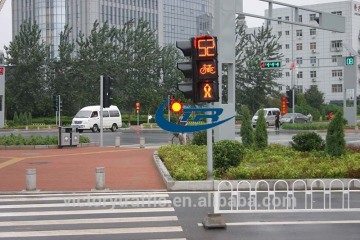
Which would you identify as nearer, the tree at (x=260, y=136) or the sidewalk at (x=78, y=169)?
the sidewalk at (x=78, y=169)

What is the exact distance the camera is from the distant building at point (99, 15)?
354 feet

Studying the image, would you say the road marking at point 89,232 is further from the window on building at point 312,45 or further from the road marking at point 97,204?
the window on building at point 312,45

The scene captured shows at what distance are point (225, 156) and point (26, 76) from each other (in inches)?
2077

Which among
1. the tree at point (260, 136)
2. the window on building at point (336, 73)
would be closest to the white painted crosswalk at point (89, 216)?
the tree at point (260, 136)

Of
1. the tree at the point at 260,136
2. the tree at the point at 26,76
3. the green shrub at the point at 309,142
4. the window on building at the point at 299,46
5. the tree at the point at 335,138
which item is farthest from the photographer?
the window on building at the point at 299,46

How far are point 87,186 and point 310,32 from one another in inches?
3336

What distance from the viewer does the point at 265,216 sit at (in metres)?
11.0

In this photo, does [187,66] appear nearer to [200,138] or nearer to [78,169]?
[78,169]

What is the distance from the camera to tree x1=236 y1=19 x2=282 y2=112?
232 ft

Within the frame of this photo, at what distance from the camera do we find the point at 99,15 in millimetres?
107812

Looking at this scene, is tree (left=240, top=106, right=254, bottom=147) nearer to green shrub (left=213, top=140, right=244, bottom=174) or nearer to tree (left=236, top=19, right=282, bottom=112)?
green shrub (left=213, top=140, right=244, bottom=174)

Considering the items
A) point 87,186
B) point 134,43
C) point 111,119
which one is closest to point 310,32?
point 134,43

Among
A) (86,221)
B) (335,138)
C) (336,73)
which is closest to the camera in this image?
(86,221)

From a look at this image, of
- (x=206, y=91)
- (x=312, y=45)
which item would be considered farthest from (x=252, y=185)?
(x=312, y=45)
